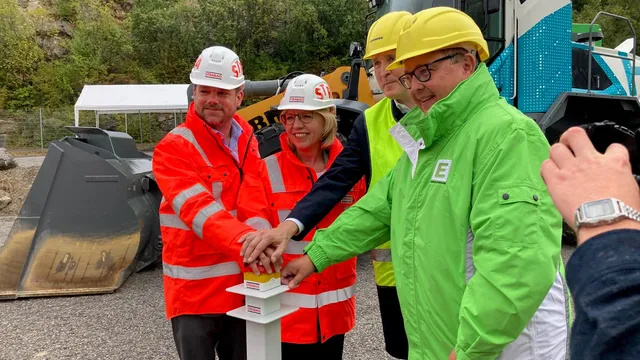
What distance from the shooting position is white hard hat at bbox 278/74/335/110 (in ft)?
8.42

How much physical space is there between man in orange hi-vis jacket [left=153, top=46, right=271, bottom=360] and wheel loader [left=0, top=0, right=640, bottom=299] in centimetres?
279

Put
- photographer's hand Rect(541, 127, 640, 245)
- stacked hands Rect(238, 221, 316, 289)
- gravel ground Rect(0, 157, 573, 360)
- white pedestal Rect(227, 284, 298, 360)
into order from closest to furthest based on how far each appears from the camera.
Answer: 1. photographer's hand Rect(541, 127, 640, 245)
2. white pedestal Rect(227, 284, 298, 360)
3. stacked hands Rect(238, 221, 316, 289)
4. gravel ground Rect(0, 157, 573, 360)

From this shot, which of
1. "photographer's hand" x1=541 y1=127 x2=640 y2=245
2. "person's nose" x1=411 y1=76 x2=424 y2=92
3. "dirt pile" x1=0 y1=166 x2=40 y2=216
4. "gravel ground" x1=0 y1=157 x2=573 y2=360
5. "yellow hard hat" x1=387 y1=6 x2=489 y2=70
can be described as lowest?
"dirt pile" x1=0 y1=166 x2=40 y2=216

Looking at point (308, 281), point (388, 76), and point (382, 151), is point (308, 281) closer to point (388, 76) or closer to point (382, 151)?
point (382, 151)

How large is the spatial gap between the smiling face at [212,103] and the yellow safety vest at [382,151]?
0.67m

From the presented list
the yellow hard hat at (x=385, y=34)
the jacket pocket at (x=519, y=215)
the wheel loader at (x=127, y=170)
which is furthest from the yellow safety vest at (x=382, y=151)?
the wheel loader at (x=127, y=170)

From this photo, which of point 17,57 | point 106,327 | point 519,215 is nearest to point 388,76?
point 519,215

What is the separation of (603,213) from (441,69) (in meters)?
0.82

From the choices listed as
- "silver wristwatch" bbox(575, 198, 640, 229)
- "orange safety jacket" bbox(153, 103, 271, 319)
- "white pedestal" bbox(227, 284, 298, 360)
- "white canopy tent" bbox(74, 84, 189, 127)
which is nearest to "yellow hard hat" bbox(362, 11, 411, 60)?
"orange safety jacket" bbox(153, 103, 271, 319)

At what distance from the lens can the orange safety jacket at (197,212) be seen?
2264 millimetres

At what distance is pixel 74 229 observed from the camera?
Answer: 4.83 meters

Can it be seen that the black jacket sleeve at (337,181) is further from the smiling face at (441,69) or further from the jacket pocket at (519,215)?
the jacket pocket at (519,215)

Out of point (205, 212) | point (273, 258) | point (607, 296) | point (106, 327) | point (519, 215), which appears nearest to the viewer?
point (607, 296)

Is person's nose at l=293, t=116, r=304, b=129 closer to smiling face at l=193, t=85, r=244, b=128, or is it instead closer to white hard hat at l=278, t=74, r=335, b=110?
white hard hat at l=278, t=74, r=335, b=110
